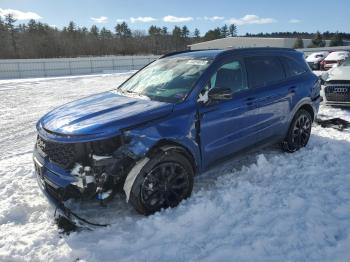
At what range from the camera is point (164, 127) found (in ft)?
13.0

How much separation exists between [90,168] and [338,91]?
25.9 feet

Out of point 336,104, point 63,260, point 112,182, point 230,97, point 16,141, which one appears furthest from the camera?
point 336,104

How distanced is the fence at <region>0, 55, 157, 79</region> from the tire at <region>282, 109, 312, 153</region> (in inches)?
1106

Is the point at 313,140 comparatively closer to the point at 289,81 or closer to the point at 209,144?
the point at 289,81

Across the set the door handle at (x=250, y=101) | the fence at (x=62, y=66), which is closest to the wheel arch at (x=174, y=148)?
the door handle at (x=250, y=101)

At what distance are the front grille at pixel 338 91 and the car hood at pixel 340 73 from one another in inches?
5.2

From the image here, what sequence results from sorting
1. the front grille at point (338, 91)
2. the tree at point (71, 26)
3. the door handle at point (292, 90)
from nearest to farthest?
the door handle at point (292, 90) < the front grille at point (338, 91) < the tree at point (71, 26)

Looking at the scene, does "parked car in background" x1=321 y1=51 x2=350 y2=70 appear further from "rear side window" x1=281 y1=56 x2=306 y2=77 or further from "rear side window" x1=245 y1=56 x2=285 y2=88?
"rear side window" x1=245 y1=56 x2=285 y2=88

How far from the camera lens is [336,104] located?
31.2ft

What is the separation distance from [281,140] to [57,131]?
3687 millimetres

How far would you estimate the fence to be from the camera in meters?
29.6

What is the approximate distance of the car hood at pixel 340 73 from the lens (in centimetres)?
938

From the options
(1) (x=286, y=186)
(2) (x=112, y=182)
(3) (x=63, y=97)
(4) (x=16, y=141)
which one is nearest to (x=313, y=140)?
(1) (x=286, y=186)

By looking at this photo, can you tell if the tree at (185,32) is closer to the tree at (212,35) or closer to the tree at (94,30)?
the tree at (212,35)
